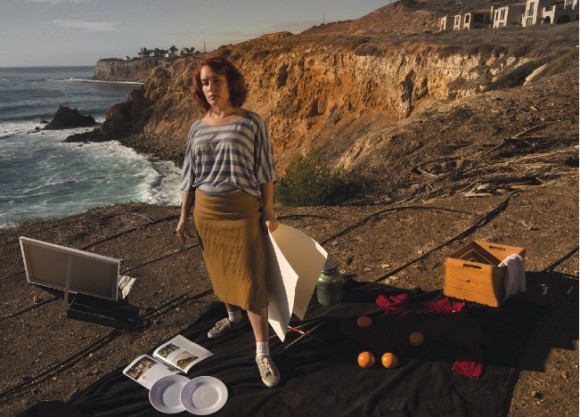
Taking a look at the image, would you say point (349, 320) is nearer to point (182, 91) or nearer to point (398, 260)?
point (398, 260)

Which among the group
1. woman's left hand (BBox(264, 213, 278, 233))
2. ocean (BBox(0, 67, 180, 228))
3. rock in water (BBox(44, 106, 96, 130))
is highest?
woman's left hand (BBox(264, 213, 278, 233))

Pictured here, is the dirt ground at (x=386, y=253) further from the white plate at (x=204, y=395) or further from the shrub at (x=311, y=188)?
the white plate at (x=204, y=395)

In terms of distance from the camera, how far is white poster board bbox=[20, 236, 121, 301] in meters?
4.06

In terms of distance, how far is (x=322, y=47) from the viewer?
30.9 metres

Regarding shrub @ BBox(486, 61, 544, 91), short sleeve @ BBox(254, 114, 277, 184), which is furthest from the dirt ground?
shrub @ BBox(486, 61, 544, 91)

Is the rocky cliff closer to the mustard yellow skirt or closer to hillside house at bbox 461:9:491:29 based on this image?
the mustard yellow skirt

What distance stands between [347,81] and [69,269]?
2635 centimetres

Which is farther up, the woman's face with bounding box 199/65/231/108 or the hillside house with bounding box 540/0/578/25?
the hillside house with bounding box 540/0/578/25

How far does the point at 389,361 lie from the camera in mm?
3598

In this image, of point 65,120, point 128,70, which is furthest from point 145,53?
point 65,120

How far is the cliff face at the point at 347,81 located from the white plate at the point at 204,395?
401 inches

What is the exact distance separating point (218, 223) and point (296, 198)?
20.0ft

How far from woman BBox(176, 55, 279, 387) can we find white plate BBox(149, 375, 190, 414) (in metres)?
0.61

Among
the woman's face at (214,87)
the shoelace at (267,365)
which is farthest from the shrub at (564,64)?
the shoelace at (267,365)
